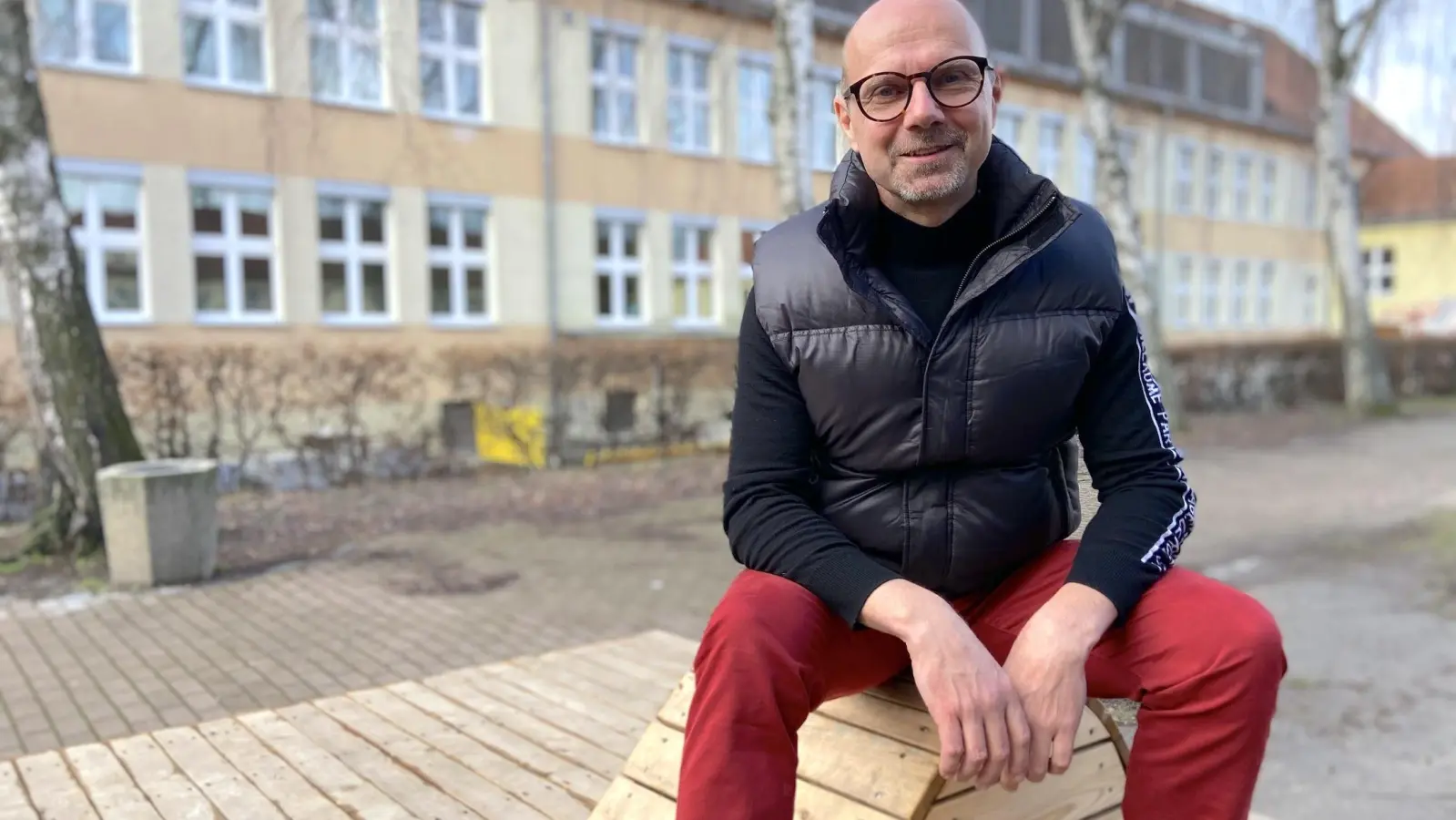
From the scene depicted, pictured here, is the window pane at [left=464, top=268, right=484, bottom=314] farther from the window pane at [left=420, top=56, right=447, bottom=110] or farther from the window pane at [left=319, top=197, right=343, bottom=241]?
the window pane at [left=420, top=56, right=447, bottom=110]

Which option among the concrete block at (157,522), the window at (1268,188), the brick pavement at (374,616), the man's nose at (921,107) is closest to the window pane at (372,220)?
the brick pavement at (374,616)

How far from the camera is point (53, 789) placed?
3.14 meters

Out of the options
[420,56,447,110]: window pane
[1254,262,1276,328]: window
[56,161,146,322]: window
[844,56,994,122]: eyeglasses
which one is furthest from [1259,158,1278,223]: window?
[844,56,994,122]: eyeglasses

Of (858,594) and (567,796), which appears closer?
(858,594)

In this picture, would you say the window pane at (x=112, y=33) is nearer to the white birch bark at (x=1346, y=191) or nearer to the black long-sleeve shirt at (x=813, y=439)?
the black long-sleeve shirt at (x=813, y=439)

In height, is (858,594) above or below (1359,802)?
above

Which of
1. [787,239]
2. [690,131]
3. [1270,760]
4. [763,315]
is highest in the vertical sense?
[690,131]

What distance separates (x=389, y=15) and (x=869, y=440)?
15.4 meters

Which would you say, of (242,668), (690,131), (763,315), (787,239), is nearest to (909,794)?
(763,315)

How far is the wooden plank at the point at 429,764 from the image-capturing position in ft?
9.93

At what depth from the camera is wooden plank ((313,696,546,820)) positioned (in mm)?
3027

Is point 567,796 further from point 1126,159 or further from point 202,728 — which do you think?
point 1126,159

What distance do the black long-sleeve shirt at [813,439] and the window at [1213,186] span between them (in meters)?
35.2

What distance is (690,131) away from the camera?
21.8 metres
